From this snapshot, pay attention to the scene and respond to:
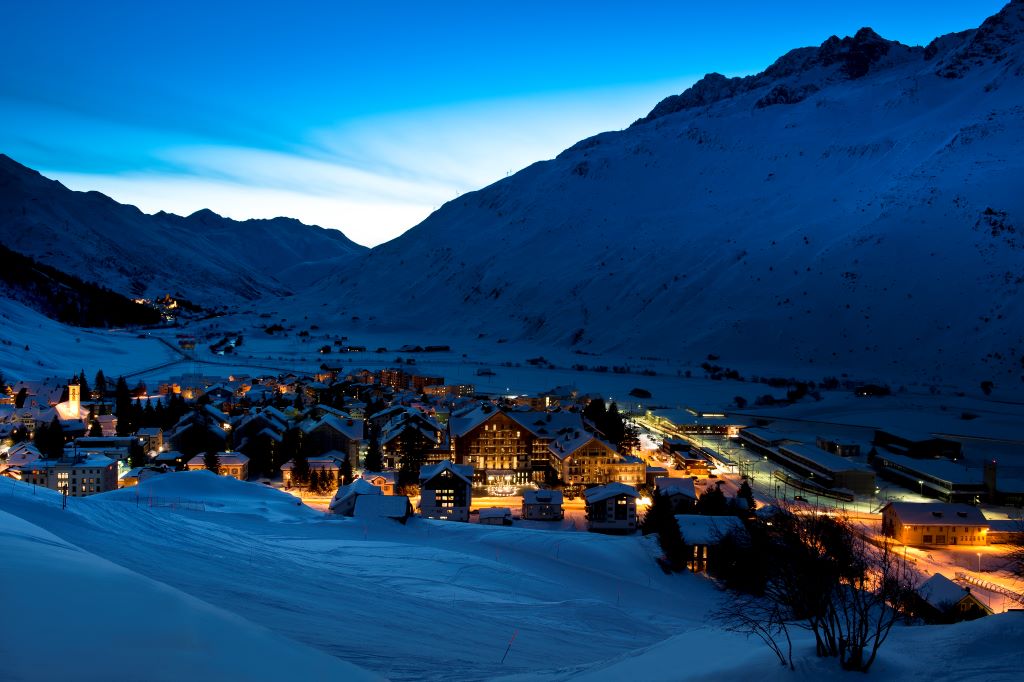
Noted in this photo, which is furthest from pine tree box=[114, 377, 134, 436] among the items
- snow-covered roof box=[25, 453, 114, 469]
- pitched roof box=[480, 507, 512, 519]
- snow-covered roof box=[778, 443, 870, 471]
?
snow-covered roof box=[778, 443, 870, 471]

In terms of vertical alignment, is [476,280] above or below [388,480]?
above

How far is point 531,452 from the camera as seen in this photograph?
3080cm

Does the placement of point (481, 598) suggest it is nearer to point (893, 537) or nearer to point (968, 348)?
point (893, 537)

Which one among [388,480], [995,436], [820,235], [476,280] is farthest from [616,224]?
[388,480]

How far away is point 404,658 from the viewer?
7.95 meters

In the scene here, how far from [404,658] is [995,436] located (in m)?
40.9

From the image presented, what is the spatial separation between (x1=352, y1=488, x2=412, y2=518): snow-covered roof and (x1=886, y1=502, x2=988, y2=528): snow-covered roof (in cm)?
1587

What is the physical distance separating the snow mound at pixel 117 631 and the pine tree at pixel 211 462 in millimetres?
23928

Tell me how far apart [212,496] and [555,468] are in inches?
581

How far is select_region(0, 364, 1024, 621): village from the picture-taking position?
20.6 meters

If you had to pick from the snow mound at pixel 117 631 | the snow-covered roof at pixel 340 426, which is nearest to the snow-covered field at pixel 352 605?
the snow mound at pixel 117 631

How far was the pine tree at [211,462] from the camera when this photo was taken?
28.0 meters

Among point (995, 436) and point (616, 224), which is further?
point (616, 224)

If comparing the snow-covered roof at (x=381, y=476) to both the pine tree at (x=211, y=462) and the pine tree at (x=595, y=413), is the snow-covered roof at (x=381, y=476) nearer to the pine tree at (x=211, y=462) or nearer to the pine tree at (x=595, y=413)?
the pine tree at (x=211, y=462)
